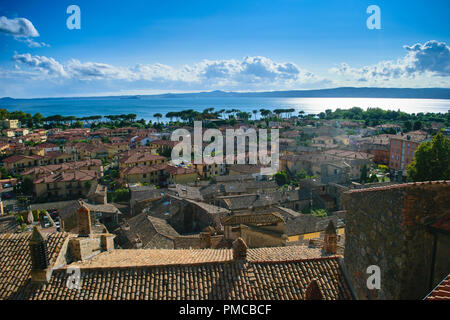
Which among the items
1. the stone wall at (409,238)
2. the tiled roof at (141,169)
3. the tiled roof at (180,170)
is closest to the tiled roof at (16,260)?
the stone wall at (409,238)

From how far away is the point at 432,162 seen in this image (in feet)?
99.3

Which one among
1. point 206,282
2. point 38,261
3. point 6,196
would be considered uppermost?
point 38,261

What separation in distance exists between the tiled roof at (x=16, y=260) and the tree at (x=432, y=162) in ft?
104

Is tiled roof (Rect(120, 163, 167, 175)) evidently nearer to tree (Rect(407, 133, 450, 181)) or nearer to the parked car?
the parked car

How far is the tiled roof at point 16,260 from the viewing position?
27.1 ft

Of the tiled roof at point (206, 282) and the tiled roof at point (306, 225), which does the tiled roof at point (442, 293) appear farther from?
the tiled roof at point (306, 225)

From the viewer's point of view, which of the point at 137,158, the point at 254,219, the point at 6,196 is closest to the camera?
the point at 254,219

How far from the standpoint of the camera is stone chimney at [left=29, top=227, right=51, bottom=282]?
811 cm

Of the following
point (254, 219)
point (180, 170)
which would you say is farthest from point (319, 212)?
point (180, 170)

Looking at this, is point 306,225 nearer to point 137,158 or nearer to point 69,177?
point 69,177

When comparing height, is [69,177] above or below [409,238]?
below

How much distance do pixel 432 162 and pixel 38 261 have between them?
32944mm

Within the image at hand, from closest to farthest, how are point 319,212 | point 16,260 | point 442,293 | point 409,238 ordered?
point 442,293
point 409,238
point 16,260
point 319,212

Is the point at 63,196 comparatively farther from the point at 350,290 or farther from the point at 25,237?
the point at 350,290
